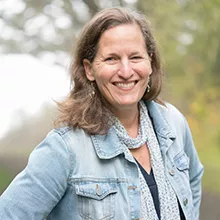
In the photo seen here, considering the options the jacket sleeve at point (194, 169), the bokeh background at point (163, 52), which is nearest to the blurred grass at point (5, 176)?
the bokeh background at point (163, 52)

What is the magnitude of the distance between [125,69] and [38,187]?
1.45 feet

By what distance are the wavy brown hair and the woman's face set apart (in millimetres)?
25

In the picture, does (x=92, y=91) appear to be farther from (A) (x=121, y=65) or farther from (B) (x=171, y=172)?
(B) (x=171, y=172)

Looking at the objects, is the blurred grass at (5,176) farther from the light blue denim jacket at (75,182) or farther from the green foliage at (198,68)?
the light blue denim jacket at (75,182)

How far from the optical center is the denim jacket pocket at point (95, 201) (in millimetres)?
1504

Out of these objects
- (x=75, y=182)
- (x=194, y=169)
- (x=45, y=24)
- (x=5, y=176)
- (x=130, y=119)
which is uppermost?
(x=45, y=24)

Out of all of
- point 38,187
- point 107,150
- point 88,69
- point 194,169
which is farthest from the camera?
point 194,169

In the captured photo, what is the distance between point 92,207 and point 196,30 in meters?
2.71

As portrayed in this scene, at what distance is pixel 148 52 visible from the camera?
1.70 metres

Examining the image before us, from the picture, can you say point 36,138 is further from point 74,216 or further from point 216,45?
point 74,216

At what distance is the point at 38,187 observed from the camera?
1462mm

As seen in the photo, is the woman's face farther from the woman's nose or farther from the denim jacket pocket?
the denim jacket pocket

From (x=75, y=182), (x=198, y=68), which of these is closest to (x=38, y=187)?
(x=75, y=182)

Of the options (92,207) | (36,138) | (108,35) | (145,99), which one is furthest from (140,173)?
(36,138)
